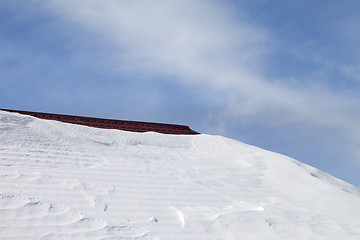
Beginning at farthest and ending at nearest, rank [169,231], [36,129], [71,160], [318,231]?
[36,129], [71,160], [318,231], [169,231]

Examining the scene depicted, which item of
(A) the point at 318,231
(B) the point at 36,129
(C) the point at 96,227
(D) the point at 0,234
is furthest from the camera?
(B) the point at 36,129

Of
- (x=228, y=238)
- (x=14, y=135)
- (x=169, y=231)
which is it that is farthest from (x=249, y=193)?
(x=14, y=135)

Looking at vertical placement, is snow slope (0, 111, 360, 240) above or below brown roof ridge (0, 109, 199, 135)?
below

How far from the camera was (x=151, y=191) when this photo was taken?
12.8 ft

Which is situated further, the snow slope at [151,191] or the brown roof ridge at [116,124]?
the brown roof ridge at [116,124]

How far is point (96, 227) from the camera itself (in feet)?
9.77

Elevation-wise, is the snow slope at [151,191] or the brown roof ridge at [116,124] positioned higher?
the brown roof ridge at [116,124]

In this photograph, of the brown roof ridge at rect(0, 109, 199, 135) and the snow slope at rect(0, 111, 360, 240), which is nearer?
the snow slope at rect(0, 111, 360, 240)

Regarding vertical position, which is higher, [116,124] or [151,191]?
[116,124]

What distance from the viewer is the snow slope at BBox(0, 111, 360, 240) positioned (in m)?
3.07

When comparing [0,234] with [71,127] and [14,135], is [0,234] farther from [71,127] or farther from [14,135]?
[71,127]

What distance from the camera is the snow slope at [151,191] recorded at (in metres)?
3.07

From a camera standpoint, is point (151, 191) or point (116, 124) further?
point (116, 124)

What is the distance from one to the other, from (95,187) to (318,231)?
2.31 meters
